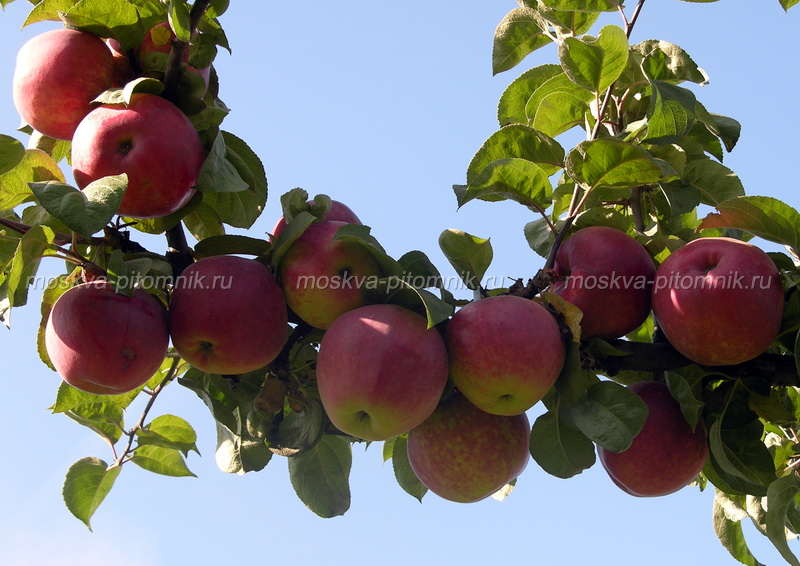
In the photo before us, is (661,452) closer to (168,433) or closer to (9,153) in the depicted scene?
(168,433)

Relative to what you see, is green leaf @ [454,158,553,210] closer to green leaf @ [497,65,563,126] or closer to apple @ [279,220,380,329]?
apple @ [279,220,380,329]

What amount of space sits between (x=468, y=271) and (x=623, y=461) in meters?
0.61

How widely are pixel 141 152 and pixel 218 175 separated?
0.18 metres

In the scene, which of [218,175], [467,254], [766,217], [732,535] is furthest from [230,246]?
[732,535]

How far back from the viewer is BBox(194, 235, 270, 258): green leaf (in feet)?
7.21

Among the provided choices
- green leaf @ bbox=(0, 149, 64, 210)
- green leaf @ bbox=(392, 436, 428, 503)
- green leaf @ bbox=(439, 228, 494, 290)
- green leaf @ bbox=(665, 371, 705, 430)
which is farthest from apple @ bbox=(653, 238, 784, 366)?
green leaf @ bbox=(0, 149, 64, 210)

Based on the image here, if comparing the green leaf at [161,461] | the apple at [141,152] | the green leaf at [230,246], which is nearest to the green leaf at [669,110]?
the green leaf at [230,246]

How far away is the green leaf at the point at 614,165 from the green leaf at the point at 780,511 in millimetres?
761

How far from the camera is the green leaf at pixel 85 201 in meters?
1.75

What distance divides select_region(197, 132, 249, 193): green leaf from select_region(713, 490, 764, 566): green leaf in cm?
179

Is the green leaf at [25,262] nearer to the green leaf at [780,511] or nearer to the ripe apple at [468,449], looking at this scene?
the ripe apple at [468,449]

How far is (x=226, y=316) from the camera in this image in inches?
80.2

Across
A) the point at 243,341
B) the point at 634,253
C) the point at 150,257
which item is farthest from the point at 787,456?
the point at 150,257

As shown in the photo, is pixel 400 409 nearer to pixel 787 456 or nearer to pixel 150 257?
pixel 150 257
